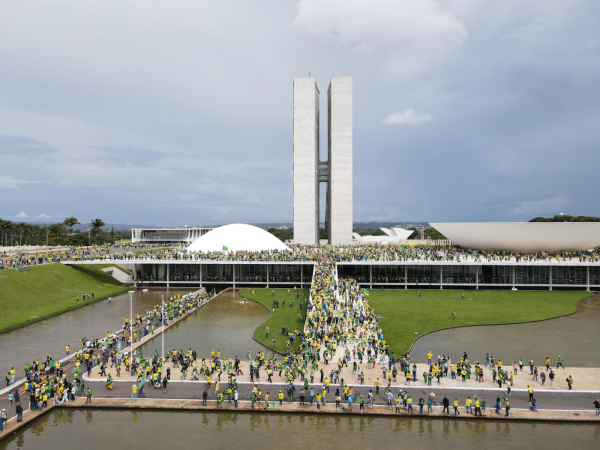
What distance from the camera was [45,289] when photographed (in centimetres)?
3888

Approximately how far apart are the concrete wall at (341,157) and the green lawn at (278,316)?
34.6m

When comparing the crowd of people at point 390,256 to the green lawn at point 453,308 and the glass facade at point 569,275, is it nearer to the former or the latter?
the glass facade at point 569,275

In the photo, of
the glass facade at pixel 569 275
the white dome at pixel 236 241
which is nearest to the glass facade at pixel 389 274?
the white dome at pixel 236 241

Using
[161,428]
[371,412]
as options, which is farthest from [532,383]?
[161,428]

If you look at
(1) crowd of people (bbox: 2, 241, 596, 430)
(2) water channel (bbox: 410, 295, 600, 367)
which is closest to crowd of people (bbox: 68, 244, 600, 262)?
(2) water channel (bbox: 410, 295, 600, 367)

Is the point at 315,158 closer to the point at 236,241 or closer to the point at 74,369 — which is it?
the point at 236,241

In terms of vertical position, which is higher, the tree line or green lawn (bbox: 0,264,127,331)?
the tree line

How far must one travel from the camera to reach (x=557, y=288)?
1785 inches

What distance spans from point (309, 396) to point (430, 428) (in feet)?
16.3

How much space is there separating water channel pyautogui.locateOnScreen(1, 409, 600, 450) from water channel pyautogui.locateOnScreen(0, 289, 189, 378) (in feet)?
23.5

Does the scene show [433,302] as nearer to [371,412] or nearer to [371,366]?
[371,366]

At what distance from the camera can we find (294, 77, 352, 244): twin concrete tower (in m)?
76.8

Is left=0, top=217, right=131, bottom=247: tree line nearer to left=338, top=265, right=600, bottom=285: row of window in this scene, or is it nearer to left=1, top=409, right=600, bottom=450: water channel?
left=338, top=265, right=600, bottom=285: row of window

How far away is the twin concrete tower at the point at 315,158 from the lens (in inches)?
3024
